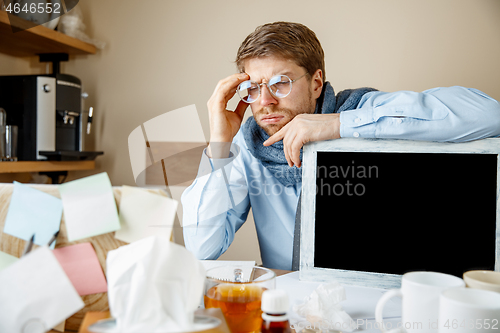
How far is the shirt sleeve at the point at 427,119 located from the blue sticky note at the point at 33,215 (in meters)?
0.62

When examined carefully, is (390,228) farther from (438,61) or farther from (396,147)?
(438,61)

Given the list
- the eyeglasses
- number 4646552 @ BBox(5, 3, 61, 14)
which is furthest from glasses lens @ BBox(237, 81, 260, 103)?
number 4646552 @ BBox(5, 3, 61, 14)

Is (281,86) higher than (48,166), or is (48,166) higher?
(281,86)

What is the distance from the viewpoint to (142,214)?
1.58 ft

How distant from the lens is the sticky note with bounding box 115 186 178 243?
18.8 inches

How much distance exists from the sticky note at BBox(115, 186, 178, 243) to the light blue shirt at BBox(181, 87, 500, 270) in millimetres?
521

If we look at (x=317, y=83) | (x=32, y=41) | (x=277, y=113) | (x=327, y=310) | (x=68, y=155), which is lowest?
(x=327, y=310)

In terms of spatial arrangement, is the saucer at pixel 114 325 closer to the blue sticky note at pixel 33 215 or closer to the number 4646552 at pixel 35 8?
the blue sticky note at pixel 33 215

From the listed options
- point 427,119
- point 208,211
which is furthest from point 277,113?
point 427,119

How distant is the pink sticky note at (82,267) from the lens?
0.47 meters

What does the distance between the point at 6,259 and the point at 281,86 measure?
2.96 ft

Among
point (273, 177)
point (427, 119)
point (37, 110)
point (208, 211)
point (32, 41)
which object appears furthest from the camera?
point (32, 41)

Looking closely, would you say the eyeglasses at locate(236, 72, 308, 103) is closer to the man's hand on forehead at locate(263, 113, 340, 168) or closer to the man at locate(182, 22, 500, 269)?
the man at locate(182, 22, 500, 269)

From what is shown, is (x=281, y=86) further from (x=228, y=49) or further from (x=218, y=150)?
(x=228, y=49)
